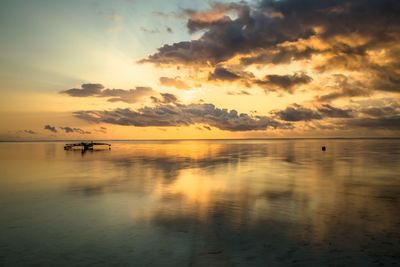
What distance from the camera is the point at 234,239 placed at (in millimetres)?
15617

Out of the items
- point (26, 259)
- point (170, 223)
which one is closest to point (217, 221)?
point (170, 223)

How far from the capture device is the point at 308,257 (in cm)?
1328

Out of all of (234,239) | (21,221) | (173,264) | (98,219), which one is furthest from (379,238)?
(21,221)

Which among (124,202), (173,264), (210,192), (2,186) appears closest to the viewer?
(173,264)

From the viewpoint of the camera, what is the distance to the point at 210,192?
29641mm

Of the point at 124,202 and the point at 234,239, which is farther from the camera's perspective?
the point at 124,202

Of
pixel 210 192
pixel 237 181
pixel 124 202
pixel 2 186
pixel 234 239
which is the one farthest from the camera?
pixel 237 181

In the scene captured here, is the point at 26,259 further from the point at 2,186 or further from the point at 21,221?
the point at 2,186

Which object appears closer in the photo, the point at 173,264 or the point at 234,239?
the point at 173,264

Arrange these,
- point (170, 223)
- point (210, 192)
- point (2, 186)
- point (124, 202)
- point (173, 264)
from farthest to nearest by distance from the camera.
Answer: point (2, 186), point (210, 192), point (124, 202), point (170, 223), point (173, 264)

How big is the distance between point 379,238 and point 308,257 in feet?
16.2

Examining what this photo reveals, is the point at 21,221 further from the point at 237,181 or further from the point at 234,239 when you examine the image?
the point at 237,181

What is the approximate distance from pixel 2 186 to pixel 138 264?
28.5 m

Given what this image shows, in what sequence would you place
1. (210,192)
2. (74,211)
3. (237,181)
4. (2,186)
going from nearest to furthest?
1. (74,211)
2. (210,192)
3. (2,186)
4. (237,181)
